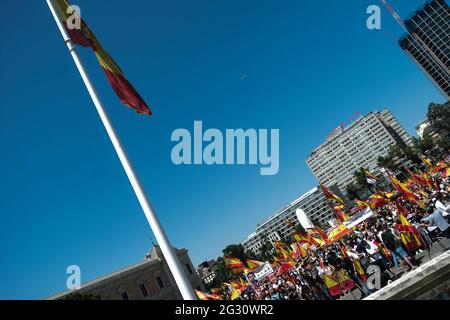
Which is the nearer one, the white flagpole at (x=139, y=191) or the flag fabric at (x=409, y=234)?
the white flagpole at (x=139, y=191)

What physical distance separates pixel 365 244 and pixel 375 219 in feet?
43.2

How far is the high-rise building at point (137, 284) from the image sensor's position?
46491mm

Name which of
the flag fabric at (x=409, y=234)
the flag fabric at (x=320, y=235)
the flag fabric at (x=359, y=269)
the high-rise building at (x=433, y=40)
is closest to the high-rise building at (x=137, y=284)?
the flag fabric at (x=320, y=235)

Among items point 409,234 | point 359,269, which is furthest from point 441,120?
point 359,269

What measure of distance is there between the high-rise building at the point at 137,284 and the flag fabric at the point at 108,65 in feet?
134

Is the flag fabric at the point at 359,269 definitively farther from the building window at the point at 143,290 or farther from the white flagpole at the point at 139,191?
the building window at the point at 143,290

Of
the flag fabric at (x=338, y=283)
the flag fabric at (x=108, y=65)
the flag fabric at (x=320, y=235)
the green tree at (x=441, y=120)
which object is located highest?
the green tree at (x=441, y=120)

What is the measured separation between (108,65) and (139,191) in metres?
2.87

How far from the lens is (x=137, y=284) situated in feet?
169

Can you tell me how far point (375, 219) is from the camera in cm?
2642
